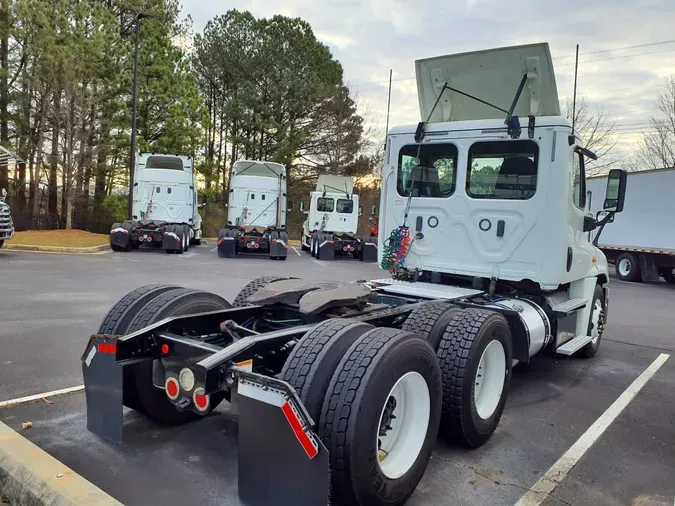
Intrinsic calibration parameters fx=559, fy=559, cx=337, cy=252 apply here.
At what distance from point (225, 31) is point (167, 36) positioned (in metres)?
4.44

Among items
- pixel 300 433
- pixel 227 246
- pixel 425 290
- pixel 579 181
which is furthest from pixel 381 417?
pixel 227 246

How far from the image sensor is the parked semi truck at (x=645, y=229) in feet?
55.1

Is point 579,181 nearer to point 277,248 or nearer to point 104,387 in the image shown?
point 104,387

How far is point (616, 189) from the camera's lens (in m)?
5.81

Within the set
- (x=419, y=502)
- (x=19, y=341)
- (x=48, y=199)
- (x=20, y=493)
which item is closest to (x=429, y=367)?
(x=419, y=502)

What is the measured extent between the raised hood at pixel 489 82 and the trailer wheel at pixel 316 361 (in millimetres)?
3651

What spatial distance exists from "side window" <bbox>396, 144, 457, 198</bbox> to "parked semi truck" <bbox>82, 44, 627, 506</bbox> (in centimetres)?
2

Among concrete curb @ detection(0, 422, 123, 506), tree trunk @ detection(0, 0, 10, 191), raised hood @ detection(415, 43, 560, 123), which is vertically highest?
tree trunk @ detection(0, 0, 10, 191)


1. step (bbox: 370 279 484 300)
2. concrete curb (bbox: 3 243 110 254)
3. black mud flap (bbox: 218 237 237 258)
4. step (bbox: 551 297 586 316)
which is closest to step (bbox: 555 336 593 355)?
step (bbox: 551 297 586 316)

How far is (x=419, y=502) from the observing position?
10.4 ft

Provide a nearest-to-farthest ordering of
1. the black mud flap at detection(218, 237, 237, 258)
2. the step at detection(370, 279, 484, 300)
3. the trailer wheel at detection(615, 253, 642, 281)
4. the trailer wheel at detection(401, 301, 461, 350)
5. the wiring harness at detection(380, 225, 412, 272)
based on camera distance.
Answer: the trailer wheel at detection(401, 301, 461, 350) < the step at detection(370, 279, 484, 300) < the wiring harness at detection(380, 225, 412, 272) < the trailer wheel at detection(615, 253, 642, 281) < the black mud flap at detection(218, 237, 237, 258)

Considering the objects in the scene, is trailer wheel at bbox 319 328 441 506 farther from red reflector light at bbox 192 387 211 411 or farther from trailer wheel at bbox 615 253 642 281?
trailer wheel at bbox 615 253 642 281

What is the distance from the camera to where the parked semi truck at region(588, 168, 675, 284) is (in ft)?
55.1

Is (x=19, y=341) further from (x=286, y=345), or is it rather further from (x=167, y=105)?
(x=167, y=105)
